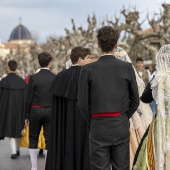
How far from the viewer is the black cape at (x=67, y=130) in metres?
6.30

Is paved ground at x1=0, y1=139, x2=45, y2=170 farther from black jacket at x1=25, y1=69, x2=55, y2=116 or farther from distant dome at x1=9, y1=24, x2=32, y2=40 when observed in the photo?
distant dome at x1=9, y1=24, x2=32, y2=40

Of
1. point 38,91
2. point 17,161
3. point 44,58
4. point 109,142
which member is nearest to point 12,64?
point 17,161

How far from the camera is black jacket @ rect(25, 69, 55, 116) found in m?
8.05

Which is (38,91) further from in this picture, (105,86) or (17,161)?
(105,86)

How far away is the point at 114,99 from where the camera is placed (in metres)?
4.82

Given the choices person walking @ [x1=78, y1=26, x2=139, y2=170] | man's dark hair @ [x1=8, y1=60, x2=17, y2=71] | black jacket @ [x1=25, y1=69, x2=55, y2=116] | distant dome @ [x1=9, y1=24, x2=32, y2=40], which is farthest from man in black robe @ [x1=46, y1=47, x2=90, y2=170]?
distant dome @ [x1=9, y1=24, x2=32, y2=40]

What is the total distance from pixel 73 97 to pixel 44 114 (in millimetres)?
1820

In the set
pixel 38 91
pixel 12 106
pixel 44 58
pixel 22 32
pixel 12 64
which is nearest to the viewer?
pixel 44 58

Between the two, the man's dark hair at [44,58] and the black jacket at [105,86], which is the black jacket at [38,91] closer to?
the man's dark hair at [44,58]

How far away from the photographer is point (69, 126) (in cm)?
639

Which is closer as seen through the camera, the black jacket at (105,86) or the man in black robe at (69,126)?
the black jacket at (105,86)

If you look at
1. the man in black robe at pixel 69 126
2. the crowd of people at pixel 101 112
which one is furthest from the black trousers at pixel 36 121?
the man in black robe at pixel 69 126

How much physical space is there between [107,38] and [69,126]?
1.85m

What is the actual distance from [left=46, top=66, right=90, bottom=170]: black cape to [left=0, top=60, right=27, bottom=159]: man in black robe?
149 inches
